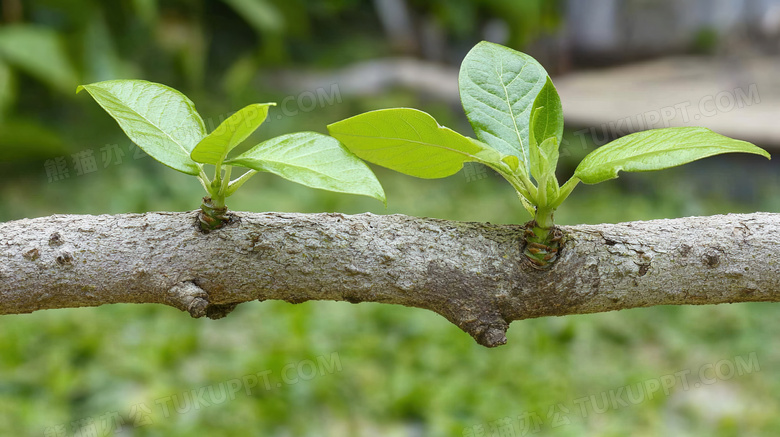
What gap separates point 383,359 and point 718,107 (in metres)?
2.31

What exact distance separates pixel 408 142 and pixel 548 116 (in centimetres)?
9

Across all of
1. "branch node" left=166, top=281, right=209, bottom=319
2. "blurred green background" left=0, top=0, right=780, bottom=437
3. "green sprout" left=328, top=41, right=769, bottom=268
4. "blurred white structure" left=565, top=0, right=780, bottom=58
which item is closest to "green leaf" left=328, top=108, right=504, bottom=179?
"green sprout" left=328, top=41, right=769, bottom=268

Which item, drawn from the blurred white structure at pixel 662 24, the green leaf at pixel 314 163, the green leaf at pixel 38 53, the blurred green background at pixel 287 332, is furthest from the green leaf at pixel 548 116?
the blurred white structure at pixel 662 24

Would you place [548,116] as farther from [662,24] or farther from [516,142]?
[662,24]

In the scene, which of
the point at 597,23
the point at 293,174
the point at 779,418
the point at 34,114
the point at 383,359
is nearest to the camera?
the point at 293,174

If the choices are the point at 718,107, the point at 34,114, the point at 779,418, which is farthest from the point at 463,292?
the point at 718,107

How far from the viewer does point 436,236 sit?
39 cm

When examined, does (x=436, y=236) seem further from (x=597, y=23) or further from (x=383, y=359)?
(x=597, y=23)

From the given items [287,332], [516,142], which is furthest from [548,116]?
[287,332]

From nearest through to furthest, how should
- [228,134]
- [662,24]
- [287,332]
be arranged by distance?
[228,134]
[287,332]
[662,24]

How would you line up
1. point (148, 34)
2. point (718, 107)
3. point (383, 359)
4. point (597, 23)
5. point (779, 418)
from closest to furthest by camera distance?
point (779, 418), point (383, 359), point (148, 34), point (718, 107), point (597, 23)

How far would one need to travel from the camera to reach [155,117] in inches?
15.1

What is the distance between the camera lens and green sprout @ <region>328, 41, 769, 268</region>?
0.35 meters

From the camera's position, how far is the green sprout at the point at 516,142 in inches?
13.7
